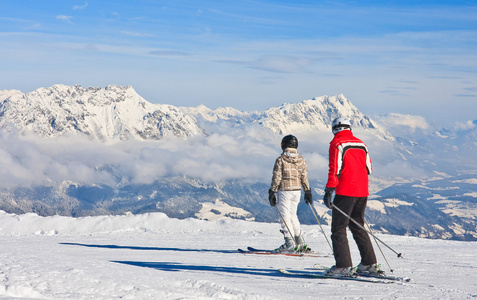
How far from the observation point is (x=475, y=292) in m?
6.81

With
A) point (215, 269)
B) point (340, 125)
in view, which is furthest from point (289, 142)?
point (215, 269)

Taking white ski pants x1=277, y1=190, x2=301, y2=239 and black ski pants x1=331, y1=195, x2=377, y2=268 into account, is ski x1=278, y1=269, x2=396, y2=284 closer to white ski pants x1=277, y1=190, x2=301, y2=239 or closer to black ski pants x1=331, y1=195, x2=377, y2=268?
black ski pants x1=331, y1=195, x2=377, y2=268

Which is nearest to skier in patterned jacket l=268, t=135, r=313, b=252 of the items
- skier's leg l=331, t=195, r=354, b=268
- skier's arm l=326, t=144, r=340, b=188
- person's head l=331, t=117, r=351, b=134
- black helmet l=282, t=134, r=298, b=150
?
black helmet l=282, t=134, r=298, b=150

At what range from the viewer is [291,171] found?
10906mm

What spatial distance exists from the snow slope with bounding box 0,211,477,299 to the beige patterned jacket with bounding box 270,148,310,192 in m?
1.72

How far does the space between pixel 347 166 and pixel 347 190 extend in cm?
40

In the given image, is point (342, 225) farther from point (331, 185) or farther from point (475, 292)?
point (475, 292)

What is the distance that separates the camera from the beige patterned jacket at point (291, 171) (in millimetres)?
10852

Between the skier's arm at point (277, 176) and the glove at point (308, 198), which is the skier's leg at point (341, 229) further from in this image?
the skier's arm at point (277, 176)

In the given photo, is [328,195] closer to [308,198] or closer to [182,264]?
[308,198]

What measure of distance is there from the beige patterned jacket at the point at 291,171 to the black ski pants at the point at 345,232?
10.0 feet

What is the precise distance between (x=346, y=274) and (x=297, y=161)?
3.74 m

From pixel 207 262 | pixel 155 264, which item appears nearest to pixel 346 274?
pixel 207 262

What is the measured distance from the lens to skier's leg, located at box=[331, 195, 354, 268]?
756cm
